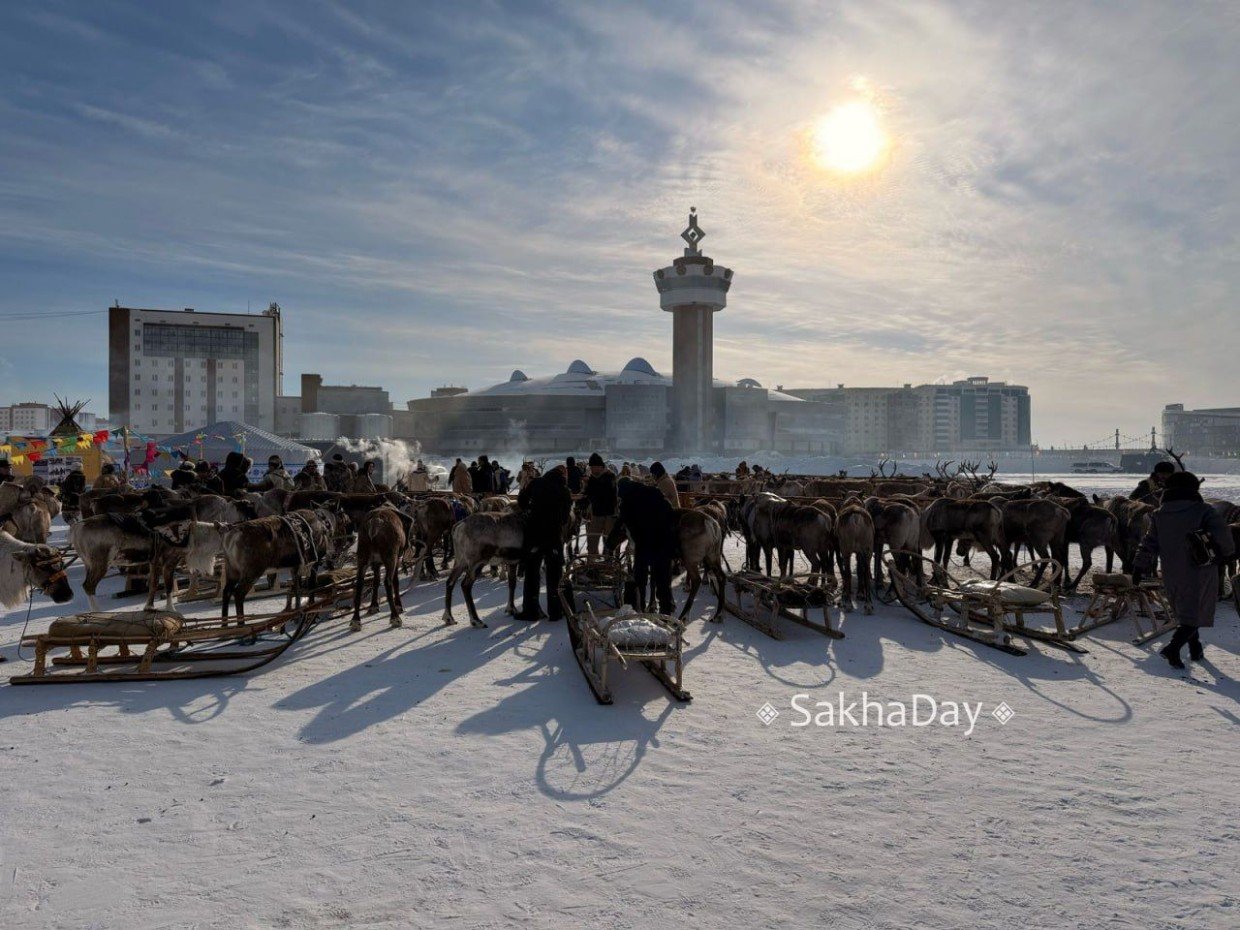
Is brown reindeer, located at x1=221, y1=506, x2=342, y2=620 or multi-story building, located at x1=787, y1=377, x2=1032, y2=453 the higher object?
multi-story building, located at x1=787, y1=377, x2=1032, y2=453

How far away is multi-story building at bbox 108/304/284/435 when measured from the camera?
7794 cm

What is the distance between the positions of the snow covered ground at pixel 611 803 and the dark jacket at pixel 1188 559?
0.71 m

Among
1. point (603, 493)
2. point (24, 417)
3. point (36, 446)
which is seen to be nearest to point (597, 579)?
point (603, 493)

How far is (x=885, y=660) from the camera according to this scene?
27.3 ft


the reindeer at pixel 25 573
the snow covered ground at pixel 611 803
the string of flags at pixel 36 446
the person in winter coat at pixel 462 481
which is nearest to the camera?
the snow covered ground at pixel 611 803

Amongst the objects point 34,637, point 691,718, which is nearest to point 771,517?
point 691,718

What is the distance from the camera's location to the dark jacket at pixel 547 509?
9.70m

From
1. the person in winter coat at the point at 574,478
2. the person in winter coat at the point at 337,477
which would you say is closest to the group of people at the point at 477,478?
the person in winter coat at the point at 574,478

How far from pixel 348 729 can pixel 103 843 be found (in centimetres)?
196

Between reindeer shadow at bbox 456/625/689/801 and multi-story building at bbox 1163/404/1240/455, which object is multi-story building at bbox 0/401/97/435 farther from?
multi-story building at bbox 1163/404/1240/455

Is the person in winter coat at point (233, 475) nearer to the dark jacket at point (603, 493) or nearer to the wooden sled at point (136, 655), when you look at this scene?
the wooden sled at point (136, 655)

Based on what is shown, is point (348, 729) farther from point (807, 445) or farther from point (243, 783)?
point (807, 445)

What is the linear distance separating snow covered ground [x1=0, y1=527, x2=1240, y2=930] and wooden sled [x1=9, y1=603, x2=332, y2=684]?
221mm

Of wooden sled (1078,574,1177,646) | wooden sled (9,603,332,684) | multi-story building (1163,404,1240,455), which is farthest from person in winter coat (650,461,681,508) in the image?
multi-story building (1163,404,1240,455)
